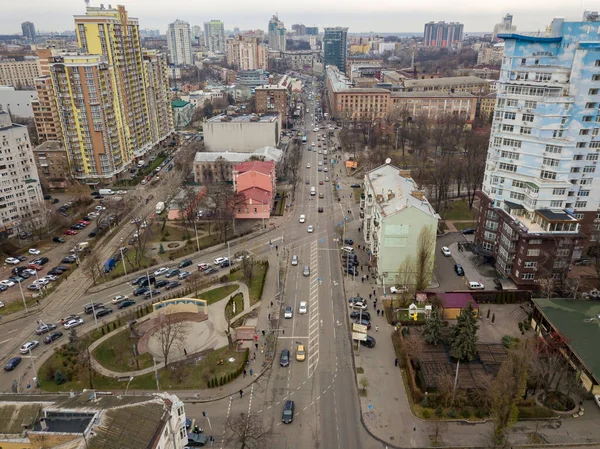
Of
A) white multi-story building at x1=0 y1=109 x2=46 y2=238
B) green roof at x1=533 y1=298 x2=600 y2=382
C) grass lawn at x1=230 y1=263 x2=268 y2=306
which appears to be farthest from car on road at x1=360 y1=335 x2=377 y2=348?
white multi-story building at x1=0 y1=109 x2=46 y2=238

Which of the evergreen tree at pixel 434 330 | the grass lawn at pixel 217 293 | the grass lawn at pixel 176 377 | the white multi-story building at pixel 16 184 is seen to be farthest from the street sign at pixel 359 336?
the white multi-story building at pixel 16 184

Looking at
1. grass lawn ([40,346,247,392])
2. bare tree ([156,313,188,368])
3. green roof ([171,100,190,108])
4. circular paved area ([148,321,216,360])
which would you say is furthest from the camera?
green roof ([171,100,190,108])

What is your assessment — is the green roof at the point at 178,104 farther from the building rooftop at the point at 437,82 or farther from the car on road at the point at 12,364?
the car on road at the point at 12,364

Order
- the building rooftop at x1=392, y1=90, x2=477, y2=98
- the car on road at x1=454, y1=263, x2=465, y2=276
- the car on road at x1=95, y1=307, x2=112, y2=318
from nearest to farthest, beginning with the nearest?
the car on road at x1=95, y1=307, x2=112, y2=318 < the car on road at x1=454, y1=263, x2=465, y2=276 < the building rooftop at x1=392, y1=90, x2=477, y2=98

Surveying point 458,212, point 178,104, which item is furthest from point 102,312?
point 178,104

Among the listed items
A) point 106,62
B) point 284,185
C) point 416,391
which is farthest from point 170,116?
point 416,391

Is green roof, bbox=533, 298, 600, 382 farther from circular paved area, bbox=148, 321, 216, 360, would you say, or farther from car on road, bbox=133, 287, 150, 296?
car on road, bbox=133, 287, 150, 296
